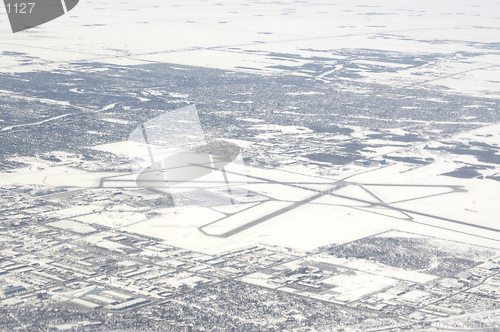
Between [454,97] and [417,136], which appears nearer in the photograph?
[417,136]

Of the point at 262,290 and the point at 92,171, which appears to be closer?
the point at 262,290

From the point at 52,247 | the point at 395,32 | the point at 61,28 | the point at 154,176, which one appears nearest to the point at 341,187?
the point at 154,176

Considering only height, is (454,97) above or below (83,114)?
below

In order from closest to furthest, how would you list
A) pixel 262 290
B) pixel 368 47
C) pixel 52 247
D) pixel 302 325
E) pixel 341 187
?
pixel 302 325 < pixel 262 290 < pixel 52 247 < pixel 341 187 < pixel 368 47

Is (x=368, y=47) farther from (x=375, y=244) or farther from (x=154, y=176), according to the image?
(x=375, y=244)

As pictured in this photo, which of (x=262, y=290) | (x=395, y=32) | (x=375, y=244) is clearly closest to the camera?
(x=262, y=290)

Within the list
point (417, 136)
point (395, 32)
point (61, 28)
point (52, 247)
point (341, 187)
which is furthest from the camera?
point (395, 32)

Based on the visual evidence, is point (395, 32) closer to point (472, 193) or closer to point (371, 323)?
point (472, 193)

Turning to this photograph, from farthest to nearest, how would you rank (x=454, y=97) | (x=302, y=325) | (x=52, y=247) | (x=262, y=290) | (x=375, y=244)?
(x=454, y=97), (x=375, y=244), (x=52, y=247), (x=262, y=290), (x=302, y=325)

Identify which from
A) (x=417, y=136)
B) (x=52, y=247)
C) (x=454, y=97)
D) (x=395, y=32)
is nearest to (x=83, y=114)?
(x=417, y=136)
